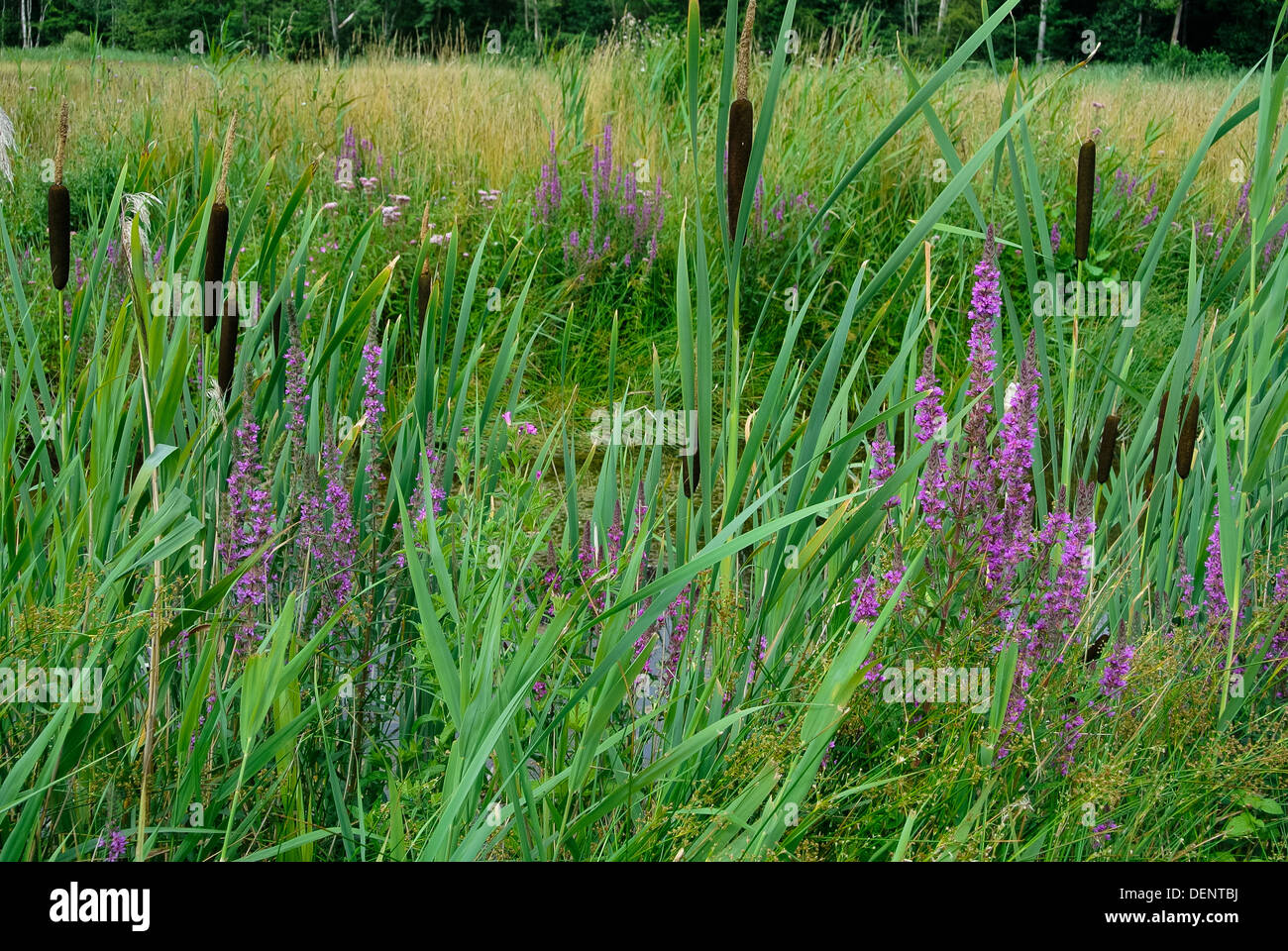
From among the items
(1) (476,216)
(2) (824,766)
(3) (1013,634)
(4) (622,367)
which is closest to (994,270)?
(3) (1013,634)

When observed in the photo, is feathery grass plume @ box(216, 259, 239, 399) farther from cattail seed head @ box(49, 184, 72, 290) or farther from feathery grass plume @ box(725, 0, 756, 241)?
feathery grass plume @ box(725, 0, 756, 241)

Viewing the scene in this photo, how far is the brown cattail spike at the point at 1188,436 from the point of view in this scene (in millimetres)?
1435

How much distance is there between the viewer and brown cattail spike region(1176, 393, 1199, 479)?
1.43 meters

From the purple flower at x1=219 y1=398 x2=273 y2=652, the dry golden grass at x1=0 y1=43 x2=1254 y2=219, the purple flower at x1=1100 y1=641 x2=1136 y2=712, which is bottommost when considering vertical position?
the purple flower at x1=1100 y1=641 x2=1136 y2=712

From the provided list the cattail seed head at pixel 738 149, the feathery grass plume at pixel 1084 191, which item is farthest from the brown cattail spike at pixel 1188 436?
the cattail seed head at pixel 738 149

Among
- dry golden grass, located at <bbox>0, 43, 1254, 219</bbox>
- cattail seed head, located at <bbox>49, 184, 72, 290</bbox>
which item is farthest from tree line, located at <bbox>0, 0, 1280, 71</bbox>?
cattail seed head, located at <bbox>49, 184, 72, 290</bbox>

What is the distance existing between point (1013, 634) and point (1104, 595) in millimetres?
380

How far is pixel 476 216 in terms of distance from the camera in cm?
453

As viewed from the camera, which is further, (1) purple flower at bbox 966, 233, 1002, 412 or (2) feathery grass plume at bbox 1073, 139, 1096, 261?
(2) feathery grass plume at bbox 1073, 139, 1096, 261

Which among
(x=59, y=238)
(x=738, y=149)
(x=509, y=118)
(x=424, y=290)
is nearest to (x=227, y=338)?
(x=59, y=238)

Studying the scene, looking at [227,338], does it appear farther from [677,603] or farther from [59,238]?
[677,603]

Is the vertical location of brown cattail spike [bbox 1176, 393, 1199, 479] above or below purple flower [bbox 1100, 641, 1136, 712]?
above

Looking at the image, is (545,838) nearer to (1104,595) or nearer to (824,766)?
(824,766)

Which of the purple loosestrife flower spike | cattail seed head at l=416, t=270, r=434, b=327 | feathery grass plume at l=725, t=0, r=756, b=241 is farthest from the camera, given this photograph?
cattail seed head at l=416, t=270, r=434, b=327
